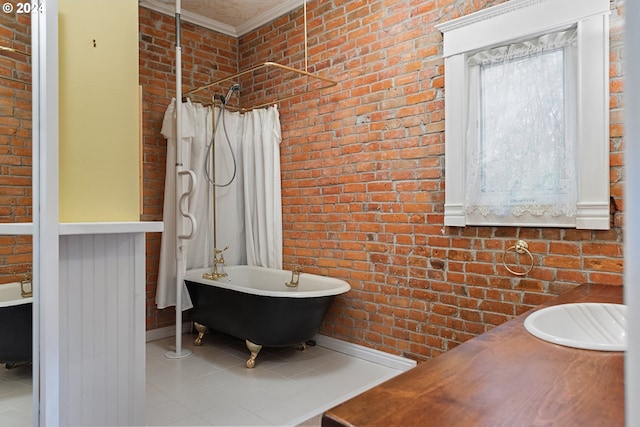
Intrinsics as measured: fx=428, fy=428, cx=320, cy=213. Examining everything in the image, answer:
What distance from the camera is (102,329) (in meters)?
1.63

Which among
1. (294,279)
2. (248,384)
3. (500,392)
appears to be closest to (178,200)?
(294,279)

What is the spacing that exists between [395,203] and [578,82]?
1323mm

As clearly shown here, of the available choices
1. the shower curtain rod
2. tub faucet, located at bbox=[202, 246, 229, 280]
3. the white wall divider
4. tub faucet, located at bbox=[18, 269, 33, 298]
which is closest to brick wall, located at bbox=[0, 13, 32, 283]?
tub faucet, located at bbox=[18, 269, 33, 298]

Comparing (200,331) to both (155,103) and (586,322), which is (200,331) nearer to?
(155,103)

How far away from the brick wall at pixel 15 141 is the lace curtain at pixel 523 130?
227 centimetres

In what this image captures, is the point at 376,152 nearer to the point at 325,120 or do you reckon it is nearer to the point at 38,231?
the point at 325,120

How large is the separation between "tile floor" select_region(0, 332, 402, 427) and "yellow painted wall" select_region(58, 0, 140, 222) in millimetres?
1347

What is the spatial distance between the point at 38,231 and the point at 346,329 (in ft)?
8.20

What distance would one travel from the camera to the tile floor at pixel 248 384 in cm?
239

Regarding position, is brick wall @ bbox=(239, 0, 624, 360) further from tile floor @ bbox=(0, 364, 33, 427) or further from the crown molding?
tile floor @ bbox=(0, 364, 33, 427)

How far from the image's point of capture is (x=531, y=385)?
0.88 metres

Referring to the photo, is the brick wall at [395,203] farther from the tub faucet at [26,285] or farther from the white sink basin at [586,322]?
the tub faucet at [26,285]

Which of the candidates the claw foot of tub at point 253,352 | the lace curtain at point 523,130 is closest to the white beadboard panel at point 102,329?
the claw foot of tub at point 253,352

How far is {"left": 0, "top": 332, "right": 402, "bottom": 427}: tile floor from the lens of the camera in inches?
94.2
